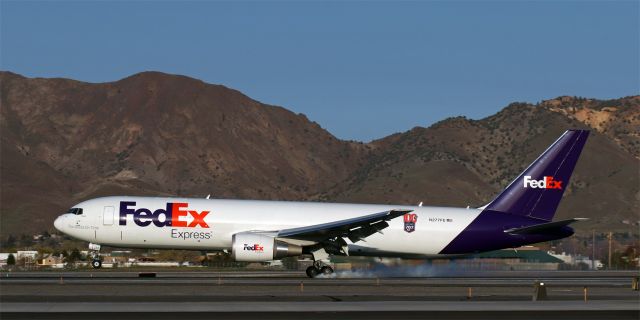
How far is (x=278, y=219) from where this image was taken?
4884 cm

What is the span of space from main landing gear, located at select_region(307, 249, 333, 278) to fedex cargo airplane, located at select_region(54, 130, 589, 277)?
49 mm

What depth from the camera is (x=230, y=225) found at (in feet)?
A: 159

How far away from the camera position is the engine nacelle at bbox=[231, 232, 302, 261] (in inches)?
1829

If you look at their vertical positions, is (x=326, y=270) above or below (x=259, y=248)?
below

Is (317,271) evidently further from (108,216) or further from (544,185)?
(544,185)

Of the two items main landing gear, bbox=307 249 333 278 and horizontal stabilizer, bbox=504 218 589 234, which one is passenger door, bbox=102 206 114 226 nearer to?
main landing gear, bbox=307 249 333 278

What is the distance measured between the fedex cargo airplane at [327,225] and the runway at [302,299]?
2.05 metres

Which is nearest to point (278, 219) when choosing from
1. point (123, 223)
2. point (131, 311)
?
point (123, 223)

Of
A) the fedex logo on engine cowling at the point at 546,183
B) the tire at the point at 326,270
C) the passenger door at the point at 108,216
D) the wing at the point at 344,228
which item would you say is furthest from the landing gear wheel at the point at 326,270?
the fedex logo on engine cowling at the point at 546,183

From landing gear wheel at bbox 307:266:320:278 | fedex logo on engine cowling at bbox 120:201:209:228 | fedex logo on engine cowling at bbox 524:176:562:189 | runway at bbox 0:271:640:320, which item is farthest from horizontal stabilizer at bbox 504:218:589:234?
fedex logo on engine cowling at bbox 120:201:209:228

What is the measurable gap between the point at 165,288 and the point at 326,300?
807cm

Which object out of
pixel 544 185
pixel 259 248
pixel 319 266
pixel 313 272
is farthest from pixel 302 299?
pixel 544 185

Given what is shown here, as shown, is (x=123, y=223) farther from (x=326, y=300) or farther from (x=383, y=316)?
(x=383, y=316)

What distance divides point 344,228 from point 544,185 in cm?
1171
